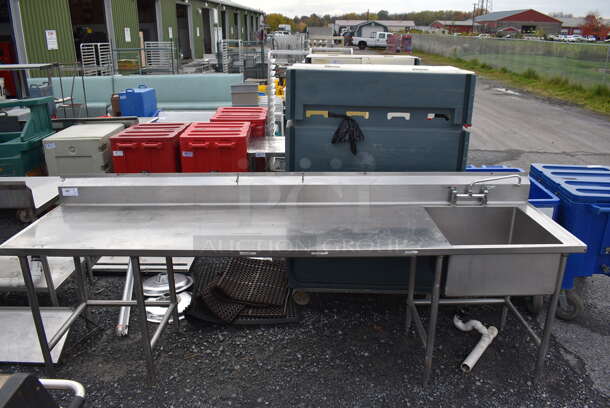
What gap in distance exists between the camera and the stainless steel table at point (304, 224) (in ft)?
8.62

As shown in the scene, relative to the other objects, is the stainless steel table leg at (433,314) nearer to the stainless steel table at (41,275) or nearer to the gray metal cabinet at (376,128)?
the gray metal cabinet at (376,128)

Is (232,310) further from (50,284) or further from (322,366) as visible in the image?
(50,284)

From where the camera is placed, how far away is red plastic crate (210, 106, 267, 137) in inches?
238

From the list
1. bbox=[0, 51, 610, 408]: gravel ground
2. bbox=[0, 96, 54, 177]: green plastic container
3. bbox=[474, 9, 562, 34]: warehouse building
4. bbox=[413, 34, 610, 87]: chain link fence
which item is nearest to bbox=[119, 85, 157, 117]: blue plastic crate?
bbox=[0, 96, 54, 177]: green plastic container

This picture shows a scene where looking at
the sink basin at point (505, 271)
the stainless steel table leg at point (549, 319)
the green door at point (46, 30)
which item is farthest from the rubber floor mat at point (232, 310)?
the green door at point (46, 30)

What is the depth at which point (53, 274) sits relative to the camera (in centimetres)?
407

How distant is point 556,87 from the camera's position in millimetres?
18359

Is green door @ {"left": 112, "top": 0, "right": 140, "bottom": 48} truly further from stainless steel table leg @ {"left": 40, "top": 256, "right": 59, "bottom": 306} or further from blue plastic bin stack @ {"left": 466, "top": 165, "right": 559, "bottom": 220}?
blue plastic bin stack @ {"left": 466, "top": 165, "right": 559, "bottom": 220}

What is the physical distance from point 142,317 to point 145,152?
8.06ft

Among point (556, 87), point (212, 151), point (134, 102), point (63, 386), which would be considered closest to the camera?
point (63, 386)

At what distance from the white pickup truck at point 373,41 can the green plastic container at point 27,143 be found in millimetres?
43097

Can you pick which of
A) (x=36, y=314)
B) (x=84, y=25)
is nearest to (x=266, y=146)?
(x=36, y=314)

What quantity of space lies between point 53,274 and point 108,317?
681 millimetres

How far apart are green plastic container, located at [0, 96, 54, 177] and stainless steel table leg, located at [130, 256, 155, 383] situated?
4.04 metres
